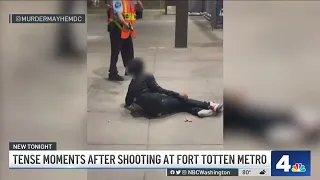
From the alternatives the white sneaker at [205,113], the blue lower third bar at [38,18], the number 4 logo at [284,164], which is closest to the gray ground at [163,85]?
the white sneaker at [205,113]

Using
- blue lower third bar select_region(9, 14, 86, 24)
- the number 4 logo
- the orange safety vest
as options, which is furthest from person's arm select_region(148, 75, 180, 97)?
the number 4 logo

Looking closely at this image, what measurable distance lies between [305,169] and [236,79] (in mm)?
682

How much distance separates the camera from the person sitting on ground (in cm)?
255

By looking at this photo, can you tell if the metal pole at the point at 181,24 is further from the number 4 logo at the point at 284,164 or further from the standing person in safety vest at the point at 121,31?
the number 4 logo at the point at 284,164

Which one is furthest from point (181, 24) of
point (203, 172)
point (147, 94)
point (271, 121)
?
point (203, 172)

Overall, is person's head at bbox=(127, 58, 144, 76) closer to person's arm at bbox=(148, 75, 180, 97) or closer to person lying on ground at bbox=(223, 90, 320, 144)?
person's arm at bbox=(148, 75, 180, 97)

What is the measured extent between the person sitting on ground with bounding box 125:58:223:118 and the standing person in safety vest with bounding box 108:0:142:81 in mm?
76

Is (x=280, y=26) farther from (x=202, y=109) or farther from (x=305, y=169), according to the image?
(x=305, y=169)

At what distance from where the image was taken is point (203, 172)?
99.4 inches

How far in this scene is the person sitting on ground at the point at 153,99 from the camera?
8.38 feet

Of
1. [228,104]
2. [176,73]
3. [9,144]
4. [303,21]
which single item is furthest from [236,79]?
[9,144]

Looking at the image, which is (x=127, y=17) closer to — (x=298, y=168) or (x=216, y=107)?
(x=216, y=107)

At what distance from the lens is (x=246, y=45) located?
2.47m

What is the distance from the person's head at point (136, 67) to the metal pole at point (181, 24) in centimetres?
24
